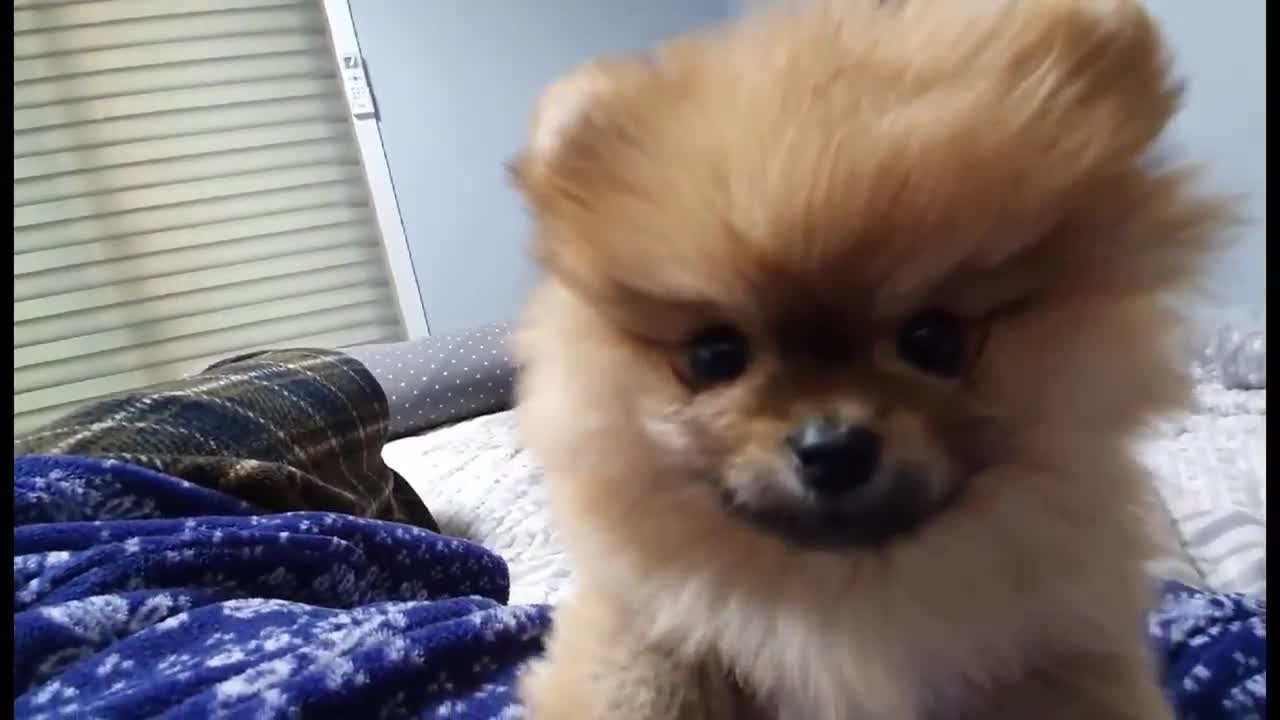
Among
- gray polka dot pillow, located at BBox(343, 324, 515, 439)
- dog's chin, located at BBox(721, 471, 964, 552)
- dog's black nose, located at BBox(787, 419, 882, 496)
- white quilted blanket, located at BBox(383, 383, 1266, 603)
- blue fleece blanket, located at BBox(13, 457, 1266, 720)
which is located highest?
dog's black nose, located at BBox(787, 419, 882, 496)

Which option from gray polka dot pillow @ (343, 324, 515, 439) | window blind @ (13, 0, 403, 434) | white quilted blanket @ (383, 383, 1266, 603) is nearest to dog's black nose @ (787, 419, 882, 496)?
white quilted blanket @ (383, 383, 1266, 603)

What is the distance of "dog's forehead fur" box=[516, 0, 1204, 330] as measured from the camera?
0.70 m

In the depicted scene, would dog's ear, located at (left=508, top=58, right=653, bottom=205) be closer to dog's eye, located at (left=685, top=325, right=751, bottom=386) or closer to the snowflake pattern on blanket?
dog's eye, located at (left=685, top=325, right=751, bottom=386)

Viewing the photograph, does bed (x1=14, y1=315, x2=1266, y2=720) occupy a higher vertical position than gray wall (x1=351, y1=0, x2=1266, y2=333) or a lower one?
lower

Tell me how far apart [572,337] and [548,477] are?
0.16 metres

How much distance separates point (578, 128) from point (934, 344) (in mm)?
328

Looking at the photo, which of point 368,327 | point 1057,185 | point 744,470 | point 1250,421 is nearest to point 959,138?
point 1057,185

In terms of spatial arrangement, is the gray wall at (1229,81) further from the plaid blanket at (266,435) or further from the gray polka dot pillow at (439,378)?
the gray polka dot pillow at (439,378)

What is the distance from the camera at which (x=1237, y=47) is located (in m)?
1.85

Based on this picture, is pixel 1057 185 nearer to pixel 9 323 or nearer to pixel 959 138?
pixel 959 138

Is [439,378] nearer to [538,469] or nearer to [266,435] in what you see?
[266,435]

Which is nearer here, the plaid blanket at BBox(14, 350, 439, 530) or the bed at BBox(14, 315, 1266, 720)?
the bed at BBox(14, 315, 1266, 720)

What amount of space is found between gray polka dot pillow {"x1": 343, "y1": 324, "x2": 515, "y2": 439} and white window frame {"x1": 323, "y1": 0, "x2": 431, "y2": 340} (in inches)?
37.8

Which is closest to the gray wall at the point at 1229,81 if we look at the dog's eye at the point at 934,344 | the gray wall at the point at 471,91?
the dog's eye at the point at 934,344
